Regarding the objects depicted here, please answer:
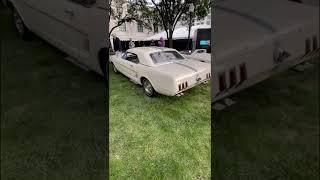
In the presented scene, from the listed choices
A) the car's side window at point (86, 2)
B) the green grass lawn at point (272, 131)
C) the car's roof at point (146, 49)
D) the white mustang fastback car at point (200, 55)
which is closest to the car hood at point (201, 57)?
the white mustang fastback car at point (200, 55)

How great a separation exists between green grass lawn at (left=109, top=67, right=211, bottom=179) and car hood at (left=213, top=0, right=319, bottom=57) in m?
0.26

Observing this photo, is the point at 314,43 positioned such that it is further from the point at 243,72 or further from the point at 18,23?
the point at 18,23

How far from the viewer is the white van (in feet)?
3.09

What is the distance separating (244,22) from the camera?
3.64 ft

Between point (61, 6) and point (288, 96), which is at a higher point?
point (61, 6)

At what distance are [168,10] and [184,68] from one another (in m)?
0.31

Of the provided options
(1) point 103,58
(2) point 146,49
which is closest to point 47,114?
(1) point 103,58

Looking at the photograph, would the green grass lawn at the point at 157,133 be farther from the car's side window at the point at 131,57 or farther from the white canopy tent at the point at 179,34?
the white canopy tent at the point at 179,34

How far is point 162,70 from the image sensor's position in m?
1.24

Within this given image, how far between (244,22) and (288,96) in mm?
411

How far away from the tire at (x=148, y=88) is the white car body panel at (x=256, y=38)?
0.32 m

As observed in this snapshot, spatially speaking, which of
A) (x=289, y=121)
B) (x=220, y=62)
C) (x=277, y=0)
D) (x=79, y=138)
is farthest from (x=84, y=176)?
(x=277, y=0)

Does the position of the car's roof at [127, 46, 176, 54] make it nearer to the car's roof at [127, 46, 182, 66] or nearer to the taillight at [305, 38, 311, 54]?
the car's roof at [127, 46, 182, 66]

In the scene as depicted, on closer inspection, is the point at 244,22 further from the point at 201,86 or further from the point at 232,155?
the point at 232,155
